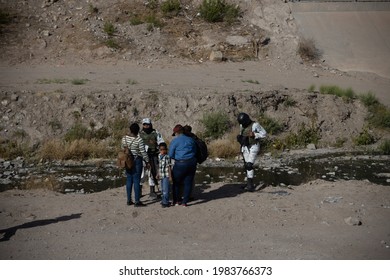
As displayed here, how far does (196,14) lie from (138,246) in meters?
23.8

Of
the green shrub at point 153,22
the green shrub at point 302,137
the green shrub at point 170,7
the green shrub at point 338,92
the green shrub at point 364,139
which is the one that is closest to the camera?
the green shrub at point 302,137

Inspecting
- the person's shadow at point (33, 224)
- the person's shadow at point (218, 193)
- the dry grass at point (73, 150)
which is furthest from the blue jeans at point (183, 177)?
the dry grass at point (73, 150)

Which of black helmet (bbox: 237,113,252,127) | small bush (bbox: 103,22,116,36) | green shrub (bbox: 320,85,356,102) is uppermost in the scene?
small bush (bbox: 103,22,116,36)

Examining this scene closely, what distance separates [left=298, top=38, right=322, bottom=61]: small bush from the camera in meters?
29.9

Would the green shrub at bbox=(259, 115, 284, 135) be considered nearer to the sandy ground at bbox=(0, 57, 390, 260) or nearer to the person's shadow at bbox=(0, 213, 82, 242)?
the sandy ground at bbox=(0, 57, 390, 260)

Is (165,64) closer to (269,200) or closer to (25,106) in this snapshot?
(25,106)

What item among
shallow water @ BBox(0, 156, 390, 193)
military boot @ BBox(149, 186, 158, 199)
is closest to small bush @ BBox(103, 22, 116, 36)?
shallow water @ BBox(0, 156, 390, 193)

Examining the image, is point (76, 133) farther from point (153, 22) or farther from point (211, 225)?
→ point (153, 22)

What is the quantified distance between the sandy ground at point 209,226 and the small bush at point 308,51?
16.4 m

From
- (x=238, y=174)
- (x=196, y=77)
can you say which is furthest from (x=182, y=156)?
(x=196, y=77)

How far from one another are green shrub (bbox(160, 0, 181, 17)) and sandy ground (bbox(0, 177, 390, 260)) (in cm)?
1955

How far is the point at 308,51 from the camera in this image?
30078mm

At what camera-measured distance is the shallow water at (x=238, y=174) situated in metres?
16.8

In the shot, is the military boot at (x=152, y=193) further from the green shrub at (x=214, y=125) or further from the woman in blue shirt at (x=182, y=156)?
the green shrub at (x=214, y=125)
